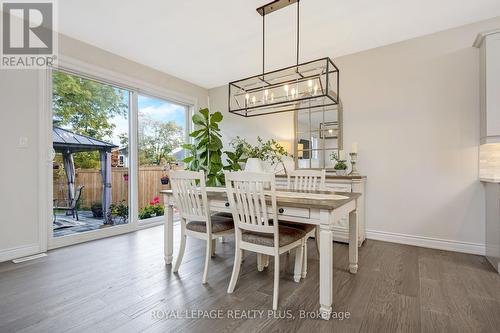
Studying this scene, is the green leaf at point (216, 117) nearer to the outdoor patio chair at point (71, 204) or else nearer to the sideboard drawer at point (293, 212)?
the outdoor patio chair at point (71, 204)

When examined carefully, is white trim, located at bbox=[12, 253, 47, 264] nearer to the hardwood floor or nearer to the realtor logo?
the hardwood floor

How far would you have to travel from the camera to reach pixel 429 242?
9.87ft

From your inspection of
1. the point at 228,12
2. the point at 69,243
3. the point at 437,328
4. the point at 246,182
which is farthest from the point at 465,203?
the point at 69,243

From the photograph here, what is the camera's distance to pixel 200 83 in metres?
4.82

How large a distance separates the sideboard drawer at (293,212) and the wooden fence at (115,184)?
291 cm

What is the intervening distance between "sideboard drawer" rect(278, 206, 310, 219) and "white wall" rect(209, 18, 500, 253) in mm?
2074

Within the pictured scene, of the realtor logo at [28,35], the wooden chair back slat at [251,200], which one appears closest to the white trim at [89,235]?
the realtor logo at [28,35]

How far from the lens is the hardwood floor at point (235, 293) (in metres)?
1.57

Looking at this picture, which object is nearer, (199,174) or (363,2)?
(199,174)

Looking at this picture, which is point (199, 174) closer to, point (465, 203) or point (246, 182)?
point (246, 182)

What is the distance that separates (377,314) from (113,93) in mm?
4109

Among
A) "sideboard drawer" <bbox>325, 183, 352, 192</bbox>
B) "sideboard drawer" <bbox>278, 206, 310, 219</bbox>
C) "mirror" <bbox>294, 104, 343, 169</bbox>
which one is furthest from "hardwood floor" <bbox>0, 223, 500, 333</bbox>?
"mirror" <bbox>294, 104, 343, 169</bbox>

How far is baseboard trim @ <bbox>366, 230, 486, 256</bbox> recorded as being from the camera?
2.77m

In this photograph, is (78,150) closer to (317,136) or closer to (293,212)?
→ (293,212)
